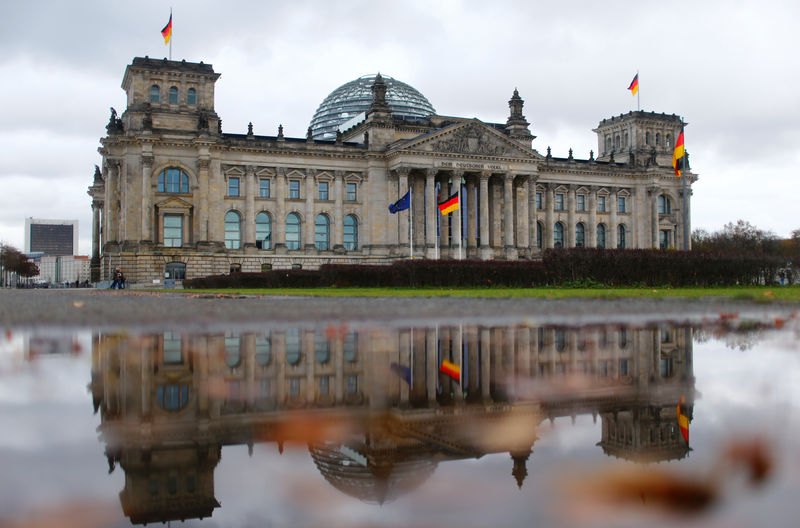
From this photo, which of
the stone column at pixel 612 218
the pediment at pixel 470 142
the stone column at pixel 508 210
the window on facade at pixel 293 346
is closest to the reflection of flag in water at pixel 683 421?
the window on facade at pixel 293 346

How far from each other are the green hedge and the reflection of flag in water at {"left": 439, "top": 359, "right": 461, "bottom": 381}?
2755cm

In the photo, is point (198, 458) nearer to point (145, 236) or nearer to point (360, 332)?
point (360, 332)

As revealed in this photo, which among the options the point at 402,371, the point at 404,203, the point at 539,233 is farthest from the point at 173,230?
the point at 402,371

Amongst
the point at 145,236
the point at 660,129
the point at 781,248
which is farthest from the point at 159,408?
the point at 781,248

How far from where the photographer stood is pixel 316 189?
66.5 m

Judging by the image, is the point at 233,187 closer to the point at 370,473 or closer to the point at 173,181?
the point at 173,181

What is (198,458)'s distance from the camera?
3352 millimetres

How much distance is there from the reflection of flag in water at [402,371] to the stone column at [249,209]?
5845 centimetres

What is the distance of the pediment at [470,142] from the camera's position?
214 feet

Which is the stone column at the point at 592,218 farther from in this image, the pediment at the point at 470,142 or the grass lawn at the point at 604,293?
the grass lawn at the point at 604,293

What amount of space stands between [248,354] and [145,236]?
55.5 m

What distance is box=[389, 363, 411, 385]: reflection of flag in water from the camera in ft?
19.5

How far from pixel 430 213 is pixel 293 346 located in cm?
5802

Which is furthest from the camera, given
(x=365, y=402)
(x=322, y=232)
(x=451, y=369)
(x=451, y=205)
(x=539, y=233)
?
(x=539, y=233)
